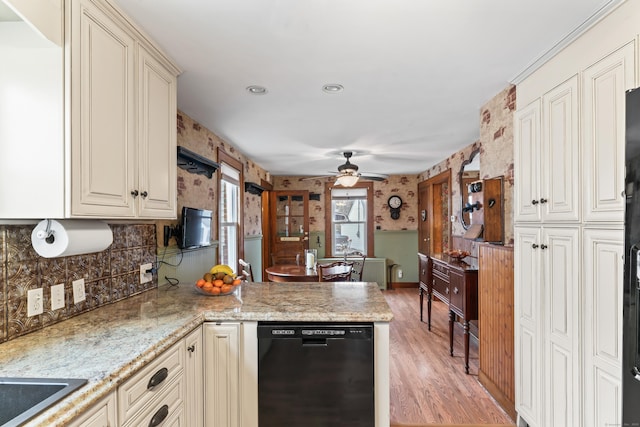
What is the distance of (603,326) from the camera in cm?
158

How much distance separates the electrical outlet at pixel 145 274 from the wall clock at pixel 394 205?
5532mm

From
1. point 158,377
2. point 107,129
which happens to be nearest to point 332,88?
point 107,129

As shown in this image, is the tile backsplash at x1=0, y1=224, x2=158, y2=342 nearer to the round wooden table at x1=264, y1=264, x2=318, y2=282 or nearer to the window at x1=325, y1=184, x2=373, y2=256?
the round wooden table at x1=264, y1=264, x2=318, y2=282

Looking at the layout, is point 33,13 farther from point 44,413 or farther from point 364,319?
point 364,319

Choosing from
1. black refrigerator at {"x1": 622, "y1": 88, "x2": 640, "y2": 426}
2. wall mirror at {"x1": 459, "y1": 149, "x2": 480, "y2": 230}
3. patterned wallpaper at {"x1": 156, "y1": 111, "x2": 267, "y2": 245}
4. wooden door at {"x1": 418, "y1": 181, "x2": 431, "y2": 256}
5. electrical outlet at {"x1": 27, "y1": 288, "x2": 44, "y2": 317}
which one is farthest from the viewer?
wooden door at {"x1": 418, "y1": 181, "x2": 431, "y2": 256}

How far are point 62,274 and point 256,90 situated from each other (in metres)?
1.71

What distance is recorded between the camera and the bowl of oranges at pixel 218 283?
2.27m

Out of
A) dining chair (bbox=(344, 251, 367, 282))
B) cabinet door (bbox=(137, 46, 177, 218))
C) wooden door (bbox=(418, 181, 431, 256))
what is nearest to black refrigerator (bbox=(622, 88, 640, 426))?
cabinet door (bbox=(137, 46, 177, 218))

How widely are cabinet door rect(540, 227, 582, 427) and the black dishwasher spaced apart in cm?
103

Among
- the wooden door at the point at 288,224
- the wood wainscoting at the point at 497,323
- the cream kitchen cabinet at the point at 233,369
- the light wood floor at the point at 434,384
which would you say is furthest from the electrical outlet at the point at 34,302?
the wooden door at the point at 288,224

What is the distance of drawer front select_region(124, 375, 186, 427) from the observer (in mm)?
1294

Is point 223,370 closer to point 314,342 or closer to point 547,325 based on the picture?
point 314,342

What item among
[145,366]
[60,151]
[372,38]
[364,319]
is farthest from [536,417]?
[60,151]

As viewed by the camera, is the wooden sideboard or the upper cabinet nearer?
the upper cabinet
